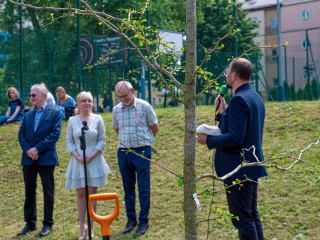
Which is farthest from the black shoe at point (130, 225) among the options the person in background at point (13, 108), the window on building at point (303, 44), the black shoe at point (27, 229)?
the window on building at point (303, 44)

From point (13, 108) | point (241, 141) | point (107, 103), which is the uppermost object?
point (107, 103)

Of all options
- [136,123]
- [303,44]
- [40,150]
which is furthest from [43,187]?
[303,44]

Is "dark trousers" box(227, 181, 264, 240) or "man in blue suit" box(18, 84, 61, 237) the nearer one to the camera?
"dark trousers" box(227, 181, 264, 240)

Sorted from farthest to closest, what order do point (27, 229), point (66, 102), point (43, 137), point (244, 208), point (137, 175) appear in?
point (66, 102) → point (27, 229) → point (43, 137) → point (137, 175) → point (244, 208)

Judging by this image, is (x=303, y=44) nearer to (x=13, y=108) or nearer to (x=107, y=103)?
(x=107, y=103)

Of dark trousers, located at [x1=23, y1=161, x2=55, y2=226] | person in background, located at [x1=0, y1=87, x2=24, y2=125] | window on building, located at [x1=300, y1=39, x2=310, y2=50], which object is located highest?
window on building, located at [x1=300, y1=39, x2=310, y2=50]

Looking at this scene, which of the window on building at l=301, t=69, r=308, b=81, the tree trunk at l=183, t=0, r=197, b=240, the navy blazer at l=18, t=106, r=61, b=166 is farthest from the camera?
the window on building at l=301, t=69, r=308, b=81

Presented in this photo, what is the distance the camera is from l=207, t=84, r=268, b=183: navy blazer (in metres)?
3.49

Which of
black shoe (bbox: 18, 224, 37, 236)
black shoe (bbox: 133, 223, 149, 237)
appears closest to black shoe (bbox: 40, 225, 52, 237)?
black shoe (bbox: 18, 224, 37, 236)

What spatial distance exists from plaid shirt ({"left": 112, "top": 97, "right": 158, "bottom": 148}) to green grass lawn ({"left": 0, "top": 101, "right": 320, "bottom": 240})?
1.09 meters

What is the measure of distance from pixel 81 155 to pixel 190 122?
145 inches

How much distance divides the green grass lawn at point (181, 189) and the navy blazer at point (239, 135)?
105cm

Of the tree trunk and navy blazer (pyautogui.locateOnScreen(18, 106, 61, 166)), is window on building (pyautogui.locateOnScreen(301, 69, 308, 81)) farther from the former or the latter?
the tree trunk

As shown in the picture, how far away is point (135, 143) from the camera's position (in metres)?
5.82
